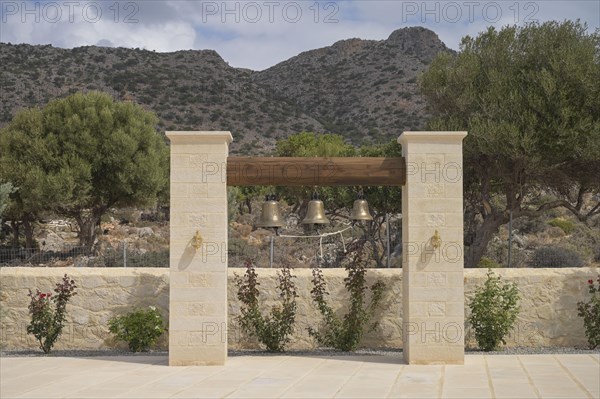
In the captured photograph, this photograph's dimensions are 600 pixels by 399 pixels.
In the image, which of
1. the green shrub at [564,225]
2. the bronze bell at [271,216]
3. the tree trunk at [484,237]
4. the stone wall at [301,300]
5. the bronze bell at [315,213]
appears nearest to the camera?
the bronze bell at [271,216]

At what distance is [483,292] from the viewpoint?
11703mm

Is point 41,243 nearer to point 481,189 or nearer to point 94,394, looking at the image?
point 481,189

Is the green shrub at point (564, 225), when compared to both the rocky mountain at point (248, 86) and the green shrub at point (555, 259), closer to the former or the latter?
the green shrub at point (555, 259)

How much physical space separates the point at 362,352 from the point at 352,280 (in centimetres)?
113

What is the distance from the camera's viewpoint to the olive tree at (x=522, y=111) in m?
20.2

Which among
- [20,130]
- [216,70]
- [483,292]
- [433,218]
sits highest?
[216,70]

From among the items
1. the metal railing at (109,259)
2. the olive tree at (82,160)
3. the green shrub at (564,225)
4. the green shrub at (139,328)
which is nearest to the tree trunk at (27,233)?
the olive tree at (82,160)

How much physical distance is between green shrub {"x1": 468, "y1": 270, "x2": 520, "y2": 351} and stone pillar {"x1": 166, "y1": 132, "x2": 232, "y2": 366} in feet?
12.9

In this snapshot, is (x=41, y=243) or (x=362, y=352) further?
(x=41, y=243)

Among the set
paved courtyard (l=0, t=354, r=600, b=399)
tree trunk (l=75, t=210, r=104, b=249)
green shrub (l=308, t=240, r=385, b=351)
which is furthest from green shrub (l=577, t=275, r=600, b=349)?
tree trunk (l=75, t=210, r=104, b=249)

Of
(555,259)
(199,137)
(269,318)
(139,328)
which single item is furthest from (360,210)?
(555,259)

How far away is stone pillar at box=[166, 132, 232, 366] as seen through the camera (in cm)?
1054

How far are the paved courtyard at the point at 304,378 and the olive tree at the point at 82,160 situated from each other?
59.0 feet

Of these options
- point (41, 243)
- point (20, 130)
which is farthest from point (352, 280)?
point (41, 243)
